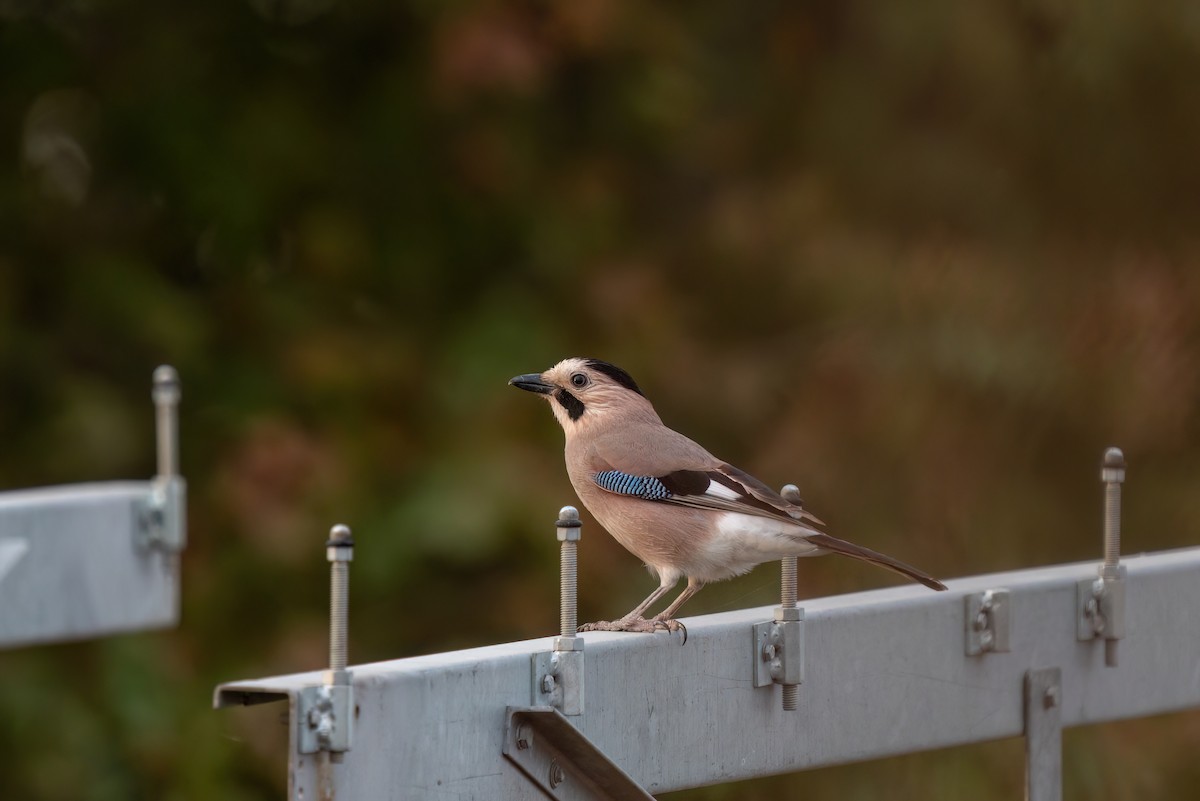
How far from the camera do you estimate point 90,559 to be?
4.37 metres

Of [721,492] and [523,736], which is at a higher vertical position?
[721,492]

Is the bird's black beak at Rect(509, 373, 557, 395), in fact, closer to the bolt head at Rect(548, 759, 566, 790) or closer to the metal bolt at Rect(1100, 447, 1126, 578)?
the metal bolt at Rect(1100, 447, 1126, 578)

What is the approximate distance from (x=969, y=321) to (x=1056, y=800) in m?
4.09

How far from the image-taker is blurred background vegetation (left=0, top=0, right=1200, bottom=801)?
271 inches

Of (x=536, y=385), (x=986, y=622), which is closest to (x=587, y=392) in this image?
(x=536, y=385)

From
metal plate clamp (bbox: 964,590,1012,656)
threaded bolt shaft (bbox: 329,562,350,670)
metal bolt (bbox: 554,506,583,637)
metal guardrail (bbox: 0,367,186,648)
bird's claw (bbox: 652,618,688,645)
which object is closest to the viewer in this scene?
threaded bolt shaft (bbox: 329,562,350,670)

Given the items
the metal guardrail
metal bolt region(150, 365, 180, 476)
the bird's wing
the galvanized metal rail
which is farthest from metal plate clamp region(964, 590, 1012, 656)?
metal bolt region(150, 365, 180, 476)

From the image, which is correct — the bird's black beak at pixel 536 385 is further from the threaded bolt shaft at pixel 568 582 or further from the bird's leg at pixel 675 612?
the threaded bolt shaft at pixel 568 582

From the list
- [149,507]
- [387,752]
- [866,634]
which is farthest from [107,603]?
[387,752]

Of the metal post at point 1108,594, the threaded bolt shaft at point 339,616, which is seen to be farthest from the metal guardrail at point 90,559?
the threaded bolt shaft at point 339,616

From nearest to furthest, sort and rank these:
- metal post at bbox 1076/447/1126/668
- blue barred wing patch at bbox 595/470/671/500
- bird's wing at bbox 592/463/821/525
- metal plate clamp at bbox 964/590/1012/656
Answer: metal plate clamp at bbox 964/590/1012/656 < metal post at bbox 1076/447/1126/668 < bird's wing at bbox 592/463/821/525 < blue barred wing patch at bbox 595/470/671/500

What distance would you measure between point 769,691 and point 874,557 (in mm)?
435

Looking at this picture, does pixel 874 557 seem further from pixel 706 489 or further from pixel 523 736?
pixel 523 736

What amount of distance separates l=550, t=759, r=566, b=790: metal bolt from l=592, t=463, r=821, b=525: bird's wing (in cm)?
100
